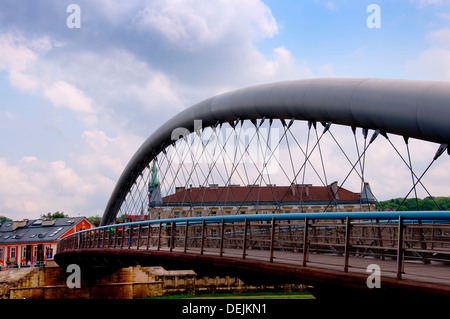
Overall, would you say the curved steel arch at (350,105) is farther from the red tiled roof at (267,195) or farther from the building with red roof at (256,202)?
the red tiled roof at (267,195)

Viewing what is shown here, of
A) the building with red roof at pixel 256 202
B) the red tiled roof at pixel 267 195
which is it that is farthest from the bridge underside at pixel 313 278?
the red tiled roof at pixel 267 195

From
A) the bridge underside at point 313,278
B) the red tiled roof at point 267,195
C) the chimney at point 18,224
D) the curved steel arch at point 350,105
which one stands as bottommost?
the chimney at point 18,224

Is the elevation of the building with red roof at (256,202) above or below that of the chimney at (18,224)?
above

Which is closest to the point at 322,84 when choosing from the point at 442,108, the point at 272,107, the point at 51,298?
the point at 272,107

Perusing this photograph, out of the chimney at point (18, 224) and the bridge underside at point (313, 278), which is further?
the chimney at point (18, 224)

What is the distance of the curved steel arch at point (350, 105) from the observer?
34.6 feet

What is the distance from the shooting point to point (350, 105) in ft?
43.5

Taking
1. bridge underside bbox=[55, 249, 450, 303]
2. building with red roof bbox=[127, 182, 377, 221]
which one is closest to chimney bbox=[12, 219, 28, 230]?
building with red roof bbox=[127, 182, 377, 221]

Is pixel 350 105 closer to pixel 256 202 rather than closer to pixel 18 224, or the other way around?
pixel 256 202

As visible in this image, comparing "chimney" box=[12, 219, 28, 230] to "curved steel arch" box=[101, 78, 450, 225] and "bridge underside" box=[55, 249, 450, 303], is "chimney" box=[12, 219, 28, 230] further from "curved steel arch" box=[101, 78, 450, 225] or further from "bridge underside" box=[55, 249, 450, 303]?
"bridge underside" box=[55, 249, 450, 303]

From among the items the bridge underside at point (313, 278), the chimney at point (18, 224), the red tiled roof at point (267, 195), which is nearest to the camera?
the bridge underside at point (313, 278)

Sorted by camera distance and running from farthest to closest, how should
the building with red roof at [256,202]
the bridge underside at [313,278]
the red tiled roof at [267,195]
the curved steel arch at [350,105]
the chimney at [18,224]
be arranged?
the chimney at [18,224], the red tiled roof at [267,195], the building with red roof at [256,202], the curved steel arch at [350,105], the bridge underside at [313,278]

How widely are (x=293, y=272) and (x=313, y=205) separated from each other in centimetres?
4000

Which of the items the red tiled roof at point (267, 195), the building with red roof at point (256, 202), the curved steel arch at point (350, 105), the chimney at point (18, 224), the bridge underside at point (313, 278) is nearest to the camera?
the bridge underside at point (313, 278)
